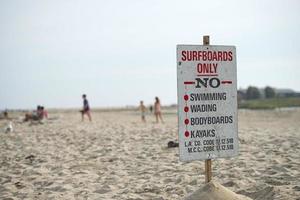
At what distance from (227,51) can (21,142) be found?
928 centimetres

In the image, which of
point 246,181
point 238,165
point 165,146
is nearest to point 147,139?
point 165,146

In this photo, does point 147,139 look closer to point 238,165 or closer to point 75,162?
point 75,162

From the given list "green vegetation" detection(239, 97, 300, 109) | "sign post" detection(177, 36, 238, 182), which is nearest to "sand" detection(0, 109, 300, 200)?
"sign post" detection(177, 36, 238, 182)

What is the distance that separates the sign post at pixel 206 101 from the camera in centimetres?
425

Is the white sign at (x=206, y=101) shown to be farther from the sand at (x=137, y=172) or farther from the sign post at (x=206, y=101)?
the sand at (x=137, y=172)

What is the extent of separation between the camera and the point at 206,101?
14.3 ft

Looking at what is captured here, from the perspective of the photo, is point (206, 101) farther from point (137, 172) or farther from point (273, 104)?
point (273, 104)

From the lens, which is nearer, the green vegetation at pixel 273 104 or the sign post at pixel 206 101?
the sign post at pixel 206 101

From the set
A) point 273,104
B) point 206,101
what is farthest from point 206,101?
point 273,104

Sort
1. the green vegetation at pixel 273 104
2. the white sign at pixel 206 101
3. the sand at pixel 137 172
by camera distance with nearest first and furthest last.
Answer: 1. the white sign at pixel 206 101
2. the sand at pixel 137 172
3. the green vegetation at pixel 273 104

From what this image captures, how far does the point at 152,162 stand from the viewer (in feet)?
25.6

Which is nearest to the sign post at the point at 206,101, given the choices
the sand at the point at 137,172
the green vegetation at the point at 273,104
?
the sand at the point at 137,172

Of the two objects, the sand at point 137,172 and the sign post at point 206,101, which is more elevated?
the sign post at point 206,101

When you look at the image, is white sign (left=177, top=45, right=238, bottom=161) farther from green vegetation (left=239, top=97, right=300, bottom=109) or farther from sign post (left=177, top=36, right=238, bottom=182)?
green vegetation (left=239, top=97, right=300, bottom=109)
